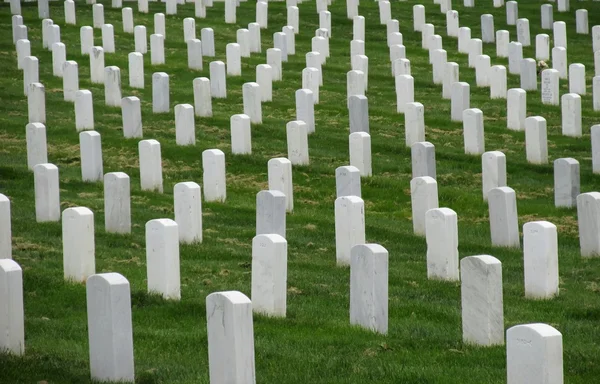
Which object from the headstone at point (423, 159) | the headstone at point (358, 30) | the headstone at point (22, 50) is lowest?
the headstone at point (423, 159)

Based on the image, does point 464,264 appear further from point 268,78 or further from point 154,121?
point 268,78

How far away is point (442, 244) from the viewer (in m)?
10.5

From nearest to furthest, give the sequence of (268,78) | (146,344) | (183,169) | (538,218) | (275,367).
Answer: (275,367) → (146,344) → (538,218) → (183,169) → (268,78)

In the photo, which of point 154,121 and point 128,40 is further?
point 128,40

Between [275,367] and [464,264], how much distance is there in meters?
1.52

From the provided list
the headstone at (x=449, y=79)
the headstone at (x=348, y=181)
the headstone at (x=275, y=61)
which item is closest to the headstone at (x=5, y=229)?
the headstone at (x=348, y=181)

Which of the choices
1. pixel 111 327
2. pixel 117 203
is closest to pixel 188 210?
pixel 117 203

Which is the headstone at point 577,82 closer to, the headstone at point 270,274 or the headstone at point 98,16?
the headstone at point 98,16

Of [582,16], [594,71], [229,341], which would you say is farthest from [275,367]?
[582,16]

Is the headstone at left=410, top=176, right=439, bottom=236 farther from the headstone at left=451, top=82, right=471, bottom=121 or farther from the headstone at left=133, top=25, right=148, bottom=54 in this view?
the headstone at left=133, top=25, right=148, bottom=54

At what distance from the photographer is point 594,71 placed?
22938 mm

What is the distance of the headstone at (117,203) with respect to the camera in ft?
38.8

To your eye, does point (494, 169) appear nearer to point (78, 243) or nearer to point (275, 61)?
point (78, 243)

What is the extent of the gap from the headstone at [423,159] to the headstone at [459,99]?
404 centimetres
